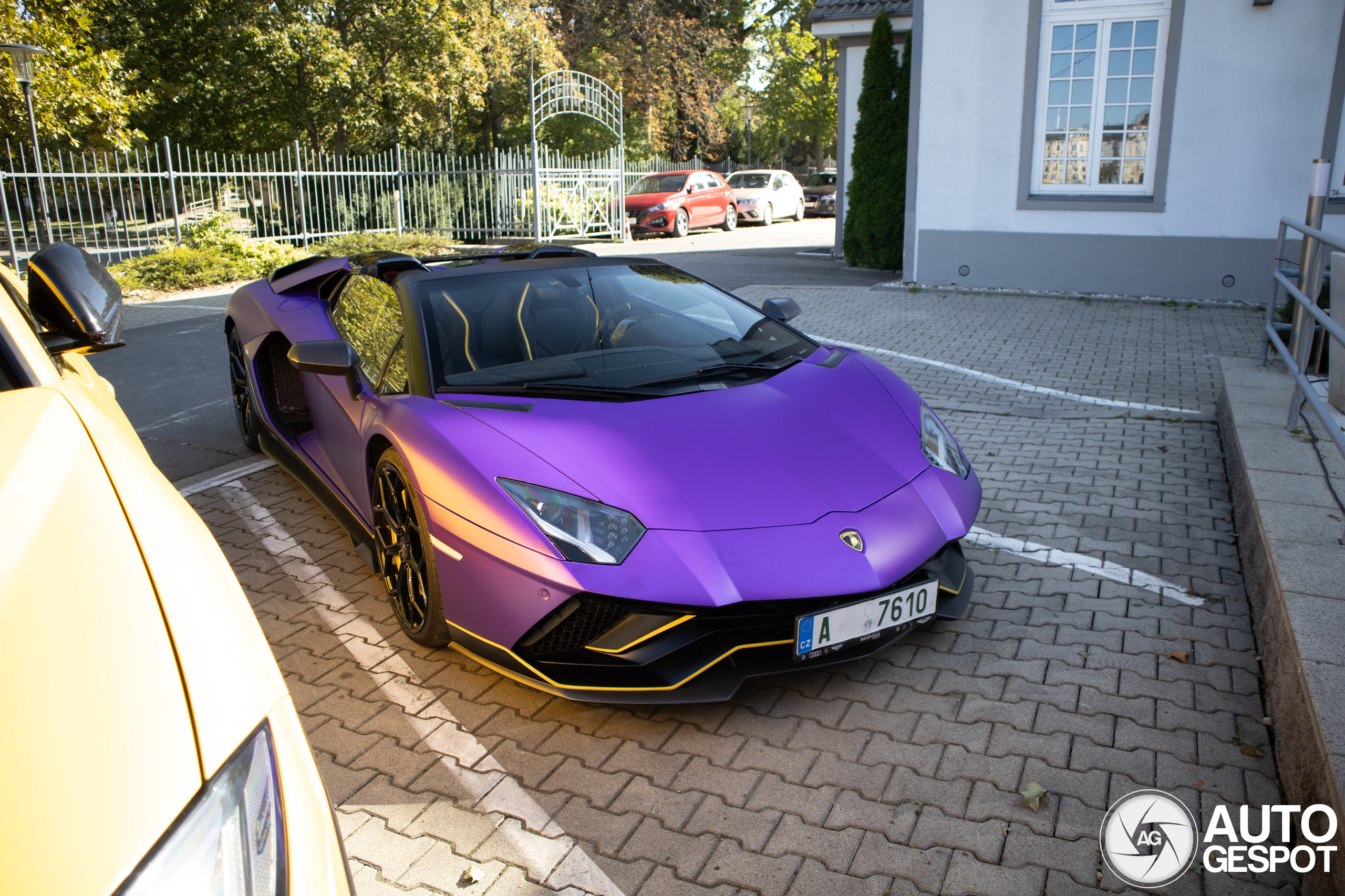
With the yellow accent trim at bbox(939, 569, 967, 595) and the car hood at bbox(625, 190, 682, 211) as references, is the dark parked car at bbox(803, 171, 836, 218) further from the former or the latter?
the yellow accent trim at bbox(939, 569, 967, 595)

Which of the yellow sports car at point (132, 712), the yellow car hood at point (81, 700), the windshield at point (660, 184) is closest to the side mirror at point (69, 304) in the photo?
the yellow sports car at point (132, 712)

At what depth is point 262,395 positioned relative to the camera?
4.98 metres

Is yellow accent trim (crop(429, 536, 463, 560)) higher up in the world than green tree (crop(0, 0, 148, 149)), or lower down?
lower down

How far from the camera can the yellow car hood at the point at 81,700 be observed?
1104mm

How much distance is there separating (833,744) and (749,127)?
161 ft

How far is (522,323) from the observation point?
379cm

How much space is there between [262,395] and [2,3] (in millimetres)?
15172

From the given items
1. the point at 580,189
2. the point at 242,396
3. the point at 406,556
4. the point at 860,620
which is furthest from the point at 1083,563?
the point at 580,189

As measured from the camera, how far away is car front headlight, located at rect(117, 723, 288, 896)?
1112 millimetres

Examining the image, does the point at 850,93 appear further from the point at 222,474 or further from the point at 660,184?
the point at 222,474

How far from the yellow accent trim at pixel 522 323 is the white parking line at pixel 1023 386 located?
7.08ft

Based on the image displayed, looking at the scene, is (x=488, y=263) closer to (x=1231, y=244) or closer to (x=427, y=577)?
(x=427, y=577)

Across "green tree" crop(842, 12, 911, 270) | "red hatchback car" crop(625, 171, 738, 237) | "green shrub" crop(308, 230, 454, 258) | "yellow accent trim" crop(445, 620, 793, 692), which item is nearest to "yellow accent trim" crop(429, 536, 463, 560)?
"yellow accent trim" crop(445, 620, 793, 692)

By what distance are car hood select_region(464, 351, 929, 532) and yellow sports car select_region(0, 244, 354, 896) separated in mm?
1287
